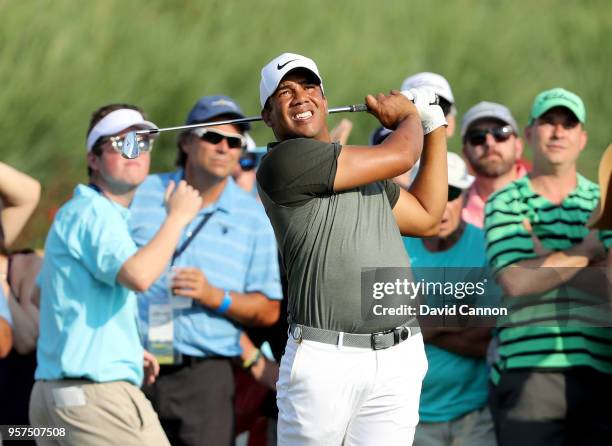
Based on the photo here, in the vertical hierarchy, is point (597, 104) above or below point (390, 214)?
above

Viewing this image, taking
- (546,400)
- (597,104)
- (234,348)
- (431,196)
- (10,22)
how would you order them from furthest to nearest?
(597,104)
(10,22)
(234,348)
(546,400)
(431,196)

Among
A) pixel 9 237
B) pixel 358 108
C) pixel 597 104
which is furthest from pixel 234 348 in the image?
pixel 597 104

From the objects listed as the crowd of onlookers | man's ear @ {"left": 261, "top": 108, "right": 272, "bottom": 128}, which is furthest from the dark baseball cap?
man's ear @ {"left": 261, "top": 108, "right": 272, "bottom": 128}

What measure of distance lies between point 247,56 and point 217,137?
583cm

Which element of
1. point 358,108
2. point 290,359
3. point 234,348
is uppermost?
point 358,108

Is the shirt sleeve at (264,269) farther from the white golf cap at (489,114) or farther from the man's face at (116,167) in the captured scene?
the white golf cap at (489,114)

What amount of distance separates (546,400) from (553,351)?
239 millimetres

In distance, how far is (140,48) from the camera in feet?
41.0

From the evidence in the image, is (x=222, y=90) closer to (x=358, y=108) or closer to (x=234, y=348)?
(x=234, y=348)

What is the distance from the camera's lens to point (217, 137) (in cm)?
703

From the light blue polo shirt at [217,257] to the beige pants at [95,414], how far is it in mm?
942

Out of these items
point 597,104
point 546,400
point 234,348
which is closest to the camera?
point 546,400

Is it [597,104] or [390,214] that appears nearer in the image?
[390,214]

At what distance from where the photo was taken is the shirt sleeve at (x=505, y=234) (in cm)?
623
